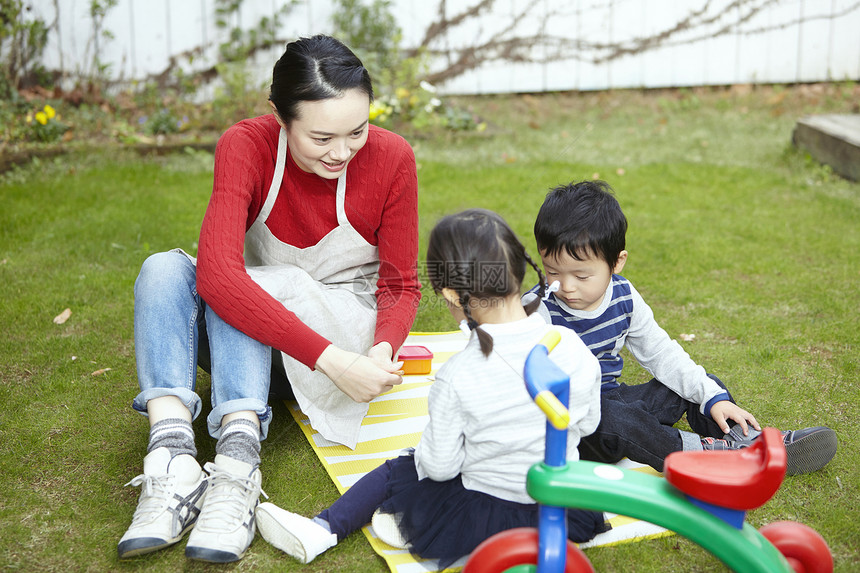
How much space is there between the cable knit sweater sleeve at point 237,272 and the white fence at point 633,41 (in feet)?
14.5

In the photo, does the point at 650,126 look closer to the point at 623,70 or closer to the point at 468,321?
the point at 623,70

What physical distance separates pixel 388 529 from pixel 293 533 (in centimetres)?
22

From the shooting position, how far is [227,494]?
173 cm

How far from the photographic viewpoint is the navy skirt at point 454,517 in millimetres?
1607

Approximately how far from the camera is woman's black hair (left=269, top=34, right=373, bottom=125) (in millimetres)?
1900

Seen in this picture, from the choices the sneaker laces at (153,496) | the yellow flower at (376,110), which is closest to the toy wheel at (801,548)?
the sneaker laces at (153,496)

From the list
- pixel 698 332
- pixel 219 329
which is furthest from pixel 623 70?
pixel 219 329

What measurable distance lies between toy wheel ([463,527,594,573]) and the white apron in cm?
81

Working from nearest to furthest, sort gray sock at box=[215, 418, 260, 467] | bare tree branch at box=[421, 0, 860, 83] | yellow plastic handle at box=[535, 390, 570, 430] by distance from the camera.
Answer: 1. yellow plastic handle at box=[535, 390, 570, 430]
2. gray sock at box=[215, 418, 260, 467]
3. bare tree branch at box=[421, 0, 860, 83]

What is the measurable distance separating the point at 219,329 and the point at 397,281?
22.0 inches

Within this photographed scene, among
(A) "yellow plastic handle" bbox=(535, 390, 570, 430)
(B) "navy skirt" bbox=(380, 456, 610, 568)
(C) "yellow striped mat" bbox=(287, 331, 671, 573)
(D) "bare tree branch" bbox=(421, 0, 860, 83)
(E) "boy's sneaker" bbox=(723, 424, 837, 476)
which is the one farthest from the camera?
(D) "bare tree branch" bbox=(421, 0, 860, 83)

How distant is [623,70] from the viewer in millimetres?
6680

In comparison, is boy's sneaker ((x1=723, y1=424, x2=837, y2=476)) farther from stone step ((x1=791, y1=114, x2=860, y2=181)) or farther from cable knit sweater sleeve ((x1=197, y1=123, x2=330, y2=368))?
stone step ((x1=791, y1=114, x2=860, y2=181))

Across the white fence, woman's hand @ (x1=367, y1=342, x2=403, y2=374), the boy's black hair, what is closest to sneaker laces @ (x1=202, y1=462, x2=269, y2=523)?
woman's hand @ (x1=367, y1=342, x2=403, y2=374)
